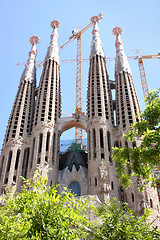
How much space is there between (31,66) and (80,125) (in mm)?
13166

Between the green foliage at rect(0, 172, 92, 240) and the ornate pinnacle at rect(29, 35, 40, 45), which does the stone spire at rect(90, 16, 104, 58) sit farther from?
the green foliage at rect(0, 172, 92, 240)

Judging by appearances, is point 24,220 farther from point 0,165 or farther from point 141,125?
point 0,165

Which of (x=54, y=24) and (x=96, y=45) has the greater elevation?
(x=54, y=24)

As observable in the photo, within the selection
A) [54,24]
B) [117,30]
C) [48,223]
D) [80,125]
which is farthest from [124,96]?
[48,223]

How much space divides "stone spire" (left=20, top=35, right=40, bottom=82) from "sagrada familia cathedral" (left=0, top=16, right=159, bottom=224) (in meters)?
0.22

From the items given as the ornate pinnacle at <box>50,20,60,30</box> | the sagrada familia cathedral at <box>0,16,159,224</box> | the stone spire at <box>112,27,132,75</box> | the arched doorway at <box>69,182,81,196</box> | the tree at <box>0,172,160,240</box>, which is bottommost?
the tree at <box>0,172,160,240</box>

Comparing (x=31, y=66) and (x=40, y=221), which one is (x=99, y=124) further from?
(x=40, y=221)

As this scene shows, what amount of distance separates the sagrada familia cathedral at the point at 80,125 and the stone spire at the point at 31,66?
22 centimetres

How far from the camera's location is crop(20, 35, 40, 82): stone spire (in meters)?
43.8

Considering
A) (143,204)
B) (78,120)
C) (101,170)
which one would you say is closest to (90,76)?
(78,120)

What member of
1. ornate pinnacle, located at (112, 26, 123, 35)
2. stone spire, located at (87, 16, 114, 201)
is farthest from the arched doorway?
ornate pinnacle, located at (112, 26, 123, 35)

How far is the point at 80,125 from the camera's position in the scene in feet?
134

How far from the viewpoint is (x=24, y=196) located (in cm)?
1109

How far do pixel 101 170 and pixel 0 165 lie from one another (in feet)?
38.6
